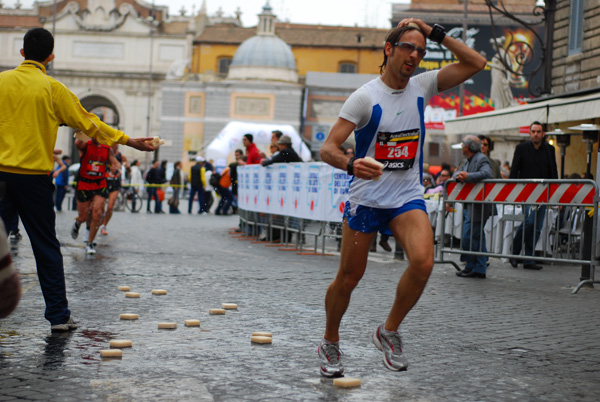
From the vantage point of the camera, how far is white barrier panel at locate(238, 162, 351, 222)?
13859mm

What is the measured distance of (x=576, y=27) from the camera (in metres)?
21.3

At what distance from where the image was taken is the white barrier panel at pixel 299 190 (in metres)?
13.9

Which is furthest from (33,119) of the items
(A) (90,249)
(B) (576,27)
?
(B) (576,27)

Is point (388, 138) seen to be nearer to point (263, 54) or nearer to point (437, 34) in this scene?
point (437, 34)

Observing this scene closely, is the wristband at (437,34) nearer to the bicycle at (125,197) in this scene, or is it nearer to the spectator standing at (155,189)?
the spectator standing at (155,189)

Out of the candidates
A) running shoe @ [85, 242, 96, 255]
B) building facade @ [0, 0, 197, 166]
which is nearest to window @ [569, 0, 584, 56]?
running shoe @ [85, 242, 96, 255]

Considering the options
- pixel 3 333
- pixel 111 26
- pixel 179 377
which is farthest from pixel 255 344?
pixel 111 26

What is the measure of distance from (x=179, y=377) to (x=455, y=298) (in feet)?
15.9

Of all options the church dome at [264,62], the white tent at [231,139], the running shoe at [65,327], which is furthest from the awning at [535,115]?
the church dome at [264,62]

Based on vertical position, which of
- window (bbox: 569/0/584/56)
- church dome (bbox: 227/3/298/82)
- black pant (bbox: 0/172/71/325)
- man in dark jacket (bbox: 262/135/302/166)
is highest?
church dome (bbox: 227/3/298/82)

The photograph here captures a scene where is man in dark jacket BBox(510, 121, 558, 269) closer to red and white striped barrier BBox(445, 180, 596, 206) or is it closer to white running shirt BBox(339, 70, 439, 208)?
red and white striped barrier BBox(445, 180, 596, 206)

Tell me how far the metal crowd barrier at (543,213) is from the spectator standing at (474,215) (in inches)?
1.5

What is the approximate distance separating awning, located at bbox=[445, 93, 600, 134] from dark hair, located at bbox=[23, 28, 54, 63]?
9.76 m

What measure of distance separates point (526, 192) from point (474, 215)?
0.88 metres
